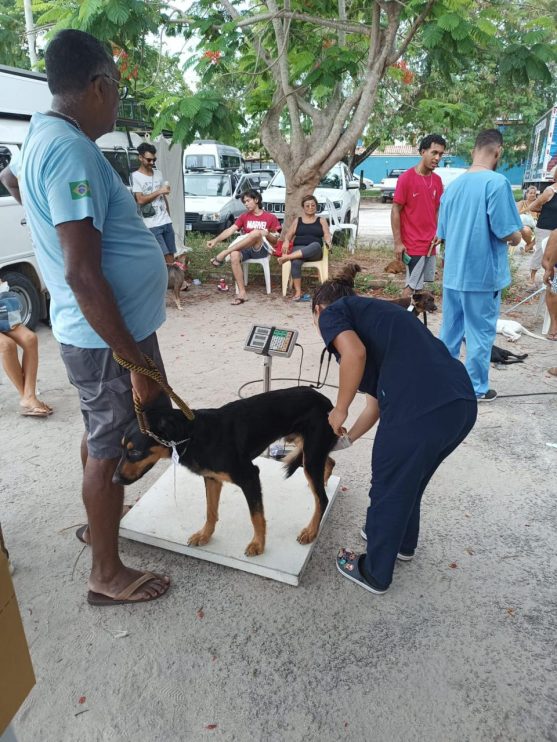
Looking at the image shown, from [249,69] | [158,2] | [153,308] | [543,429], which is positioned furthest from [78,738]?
[249,69]

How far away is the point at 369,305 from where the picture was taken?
211cm

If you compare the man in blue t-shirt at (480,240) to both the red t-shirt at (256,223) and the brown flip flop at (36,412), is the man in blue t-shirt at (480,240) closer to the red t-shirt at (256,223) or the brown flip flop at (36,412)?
the brown flip flop at (36,412)

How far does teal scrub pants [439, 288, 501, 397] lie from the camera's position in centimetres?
420

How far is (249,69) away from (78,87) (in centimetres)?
821

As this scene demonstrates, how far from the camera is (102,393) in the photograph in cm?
212

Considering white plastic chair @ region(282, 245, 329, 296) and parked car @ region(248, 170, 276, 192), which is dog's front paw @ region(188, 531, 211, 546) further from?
parked car @ region(248, 170, 276, 192)

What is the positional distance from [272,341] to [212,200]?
1061 centimetres

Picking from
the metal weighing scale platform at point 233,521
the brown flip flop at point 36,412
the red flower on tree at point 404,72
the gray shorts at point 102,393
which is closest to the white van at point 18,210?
the brown flip flop at point 36,412

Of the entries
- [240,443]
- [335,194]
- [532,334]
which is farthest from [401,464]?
[335,194]

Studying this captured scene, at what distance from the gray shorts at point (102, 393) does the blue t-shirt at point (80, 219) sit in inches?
2.3

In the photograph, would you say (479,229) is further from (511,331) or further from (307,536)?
(307,536)

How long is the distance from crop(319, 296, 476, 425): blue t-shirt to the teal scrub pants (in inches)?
87.2

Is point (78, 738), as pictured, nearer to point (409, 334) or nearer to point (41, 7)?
point (409, 334)

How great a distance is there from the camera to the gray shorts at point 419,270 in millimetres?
5980
